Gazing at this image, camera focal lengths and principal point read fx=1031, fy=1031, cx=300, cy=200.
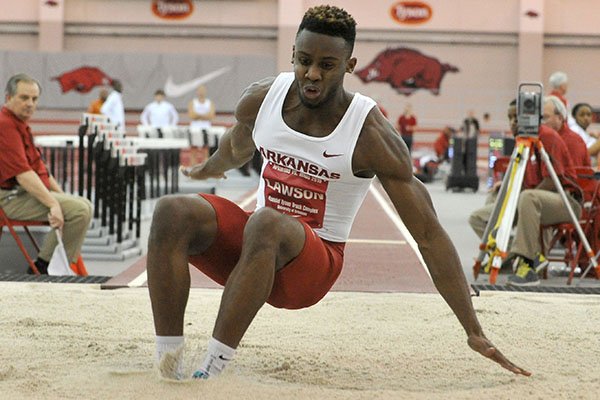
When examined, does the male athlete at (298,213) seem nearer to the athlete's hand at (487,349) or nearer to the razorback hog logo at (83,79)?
the athlete's hand at (487,349)

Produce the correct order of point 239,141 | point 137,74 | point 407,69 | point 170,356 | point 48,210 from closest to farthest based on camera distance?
point 170,356 < point 239,141 < point 48,210 < point 137,74 < point 407,69

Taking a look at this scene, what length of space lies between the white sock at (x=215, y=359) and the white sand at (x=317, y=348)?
41mm

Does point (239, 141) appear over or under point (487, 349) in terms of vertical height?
over

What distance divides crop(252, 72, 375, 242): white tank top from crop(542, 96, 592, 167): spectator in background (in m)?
4.31

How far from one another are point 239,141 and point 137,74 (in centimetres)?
2242

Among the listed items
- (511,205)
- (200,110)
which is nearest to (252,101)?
(511,205)

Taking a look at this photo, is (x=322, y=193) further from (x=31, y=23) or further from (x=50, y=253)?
(x=31, y=23)

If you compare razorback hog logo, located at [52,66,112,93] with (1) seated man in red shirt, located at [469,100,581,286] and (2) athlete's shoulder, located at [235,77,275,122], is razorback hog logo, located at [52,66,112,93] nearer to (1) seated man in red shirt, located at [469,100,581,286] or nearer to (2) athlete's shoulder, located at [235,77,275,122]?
(1) seated man in red shirt, located at [469,100,581,286]

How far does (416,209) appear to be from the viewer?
334cm

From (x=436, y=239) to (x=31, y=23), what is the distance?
25042 millimetres

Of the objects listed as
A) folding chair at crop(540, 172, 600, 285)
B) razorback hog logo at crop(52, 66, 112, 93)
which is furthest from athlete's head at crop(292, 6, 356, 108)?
razorback hog logo at crop(52, 66, 112, 93)

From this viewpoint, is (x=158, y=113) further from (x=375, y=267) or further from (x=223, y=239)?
(x=223, y=239)

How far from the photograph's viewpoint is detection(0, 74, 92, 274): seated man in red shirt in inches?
256

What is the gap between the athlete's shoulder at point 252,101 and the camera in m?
3.55
